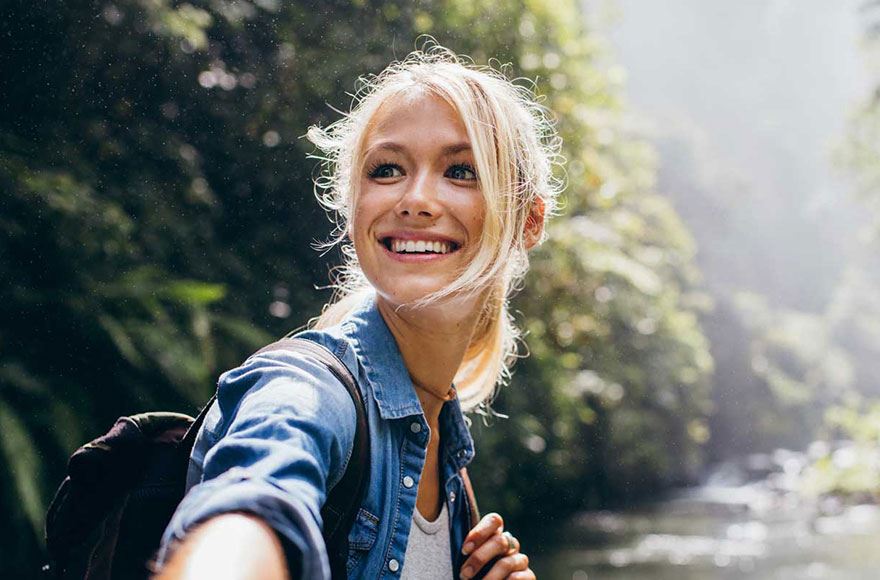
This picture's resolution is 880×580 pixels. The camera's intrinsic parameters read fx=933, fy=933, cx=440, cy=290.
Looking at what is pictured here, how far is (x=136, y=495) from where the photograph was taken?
1249 mm

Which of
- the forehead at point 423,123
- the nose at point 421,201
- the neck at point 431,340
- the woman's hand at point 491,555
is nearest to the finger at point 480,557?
the woman's hand at point 491,555

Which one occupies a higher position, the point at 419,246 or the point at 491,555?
the point at 419,246

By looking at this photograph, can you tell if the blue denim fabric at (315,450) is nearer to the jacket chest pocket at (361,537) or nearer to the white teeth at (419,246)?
the jacket chest pocket at (361,537)

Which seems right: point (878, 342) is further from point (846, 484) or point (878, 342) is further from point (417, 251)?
point (417, 251)

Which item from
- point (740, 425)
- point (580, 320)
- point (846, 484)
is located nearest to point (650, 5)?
point (740, 425)

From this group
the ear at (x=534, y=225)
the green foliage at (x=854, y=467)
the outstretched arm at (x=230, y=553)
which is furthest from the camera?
the green foliage at (x=854, y=467)

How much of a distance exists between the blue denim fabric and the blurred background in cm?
310

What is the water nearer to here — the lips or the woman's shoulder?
the lips

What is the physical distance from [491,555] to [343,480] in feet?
1.35

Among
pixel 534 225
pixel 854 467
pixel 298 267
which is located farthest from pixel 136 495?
pixel 854 467

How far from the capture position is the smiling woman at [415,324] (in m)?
1.11

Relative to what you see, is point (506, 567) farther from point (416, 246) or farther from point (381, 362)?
point (416, 246)

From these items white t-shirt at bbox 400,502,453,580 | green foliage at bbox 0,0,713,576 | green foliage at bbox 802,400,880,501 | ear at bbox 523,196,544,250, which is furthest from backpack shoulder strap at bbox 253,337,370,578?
green foliage at bbox 802,400,880,501

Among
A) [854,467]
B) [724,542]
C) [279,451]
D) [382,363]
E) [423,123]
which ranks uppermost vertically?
[854,467]
